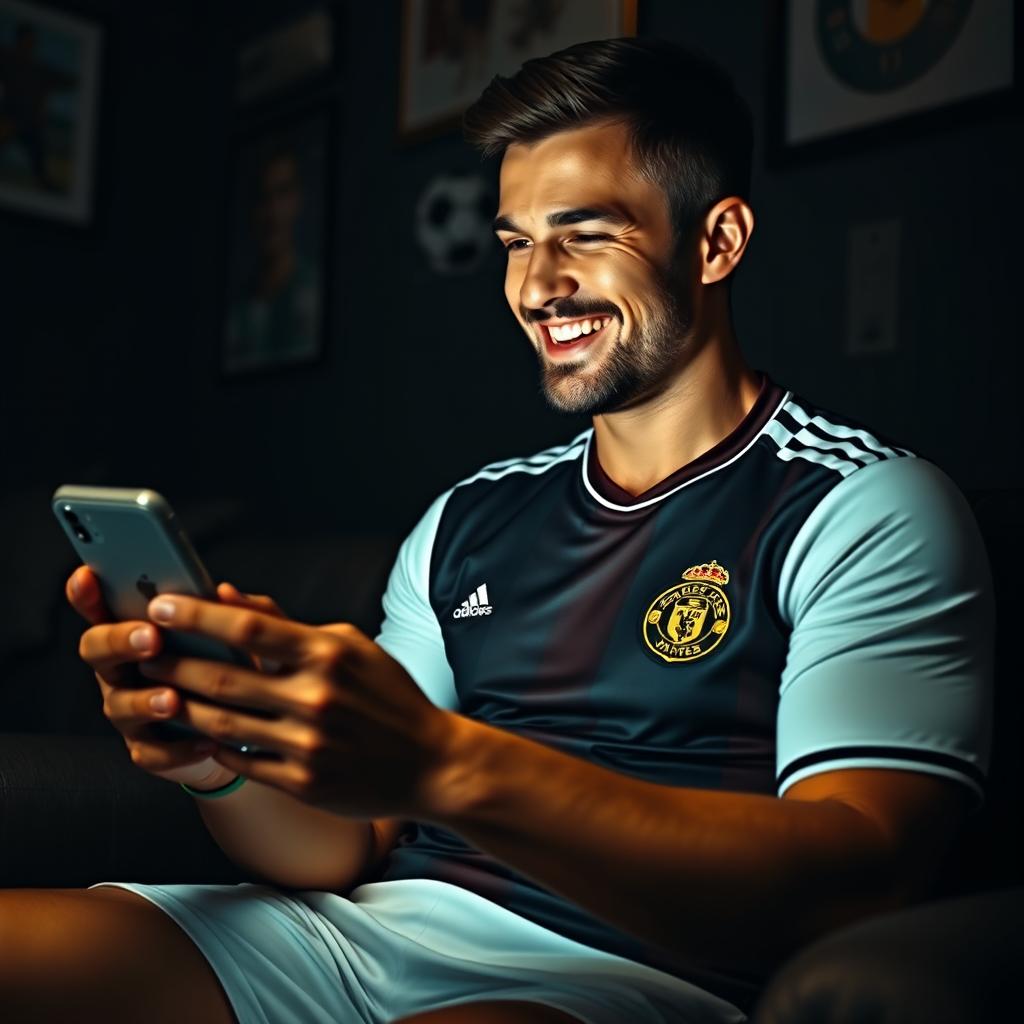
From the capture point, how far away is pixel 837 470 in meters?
1.14

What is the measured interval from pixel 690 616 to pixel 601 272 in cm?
39

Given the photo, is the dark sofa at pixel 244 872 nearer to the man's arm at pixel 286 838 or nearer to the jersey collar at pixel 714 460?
the man's arm at pixel 286 838

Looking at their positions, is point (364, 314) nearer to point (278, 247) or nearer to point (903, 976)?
point (278, 247)

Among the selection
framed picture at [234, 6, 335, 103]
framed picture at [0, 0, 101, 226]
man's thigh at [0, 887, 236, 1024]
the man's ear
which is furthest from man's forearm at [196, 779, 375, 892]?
framed picture at [0, 0, 101, 226]

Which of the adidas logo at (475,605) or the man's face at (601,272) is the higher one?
the man's face at (601,272)

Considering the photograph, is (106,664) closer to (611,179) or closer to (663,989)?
(663,989)

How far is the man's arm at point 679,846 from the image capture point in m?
0.82

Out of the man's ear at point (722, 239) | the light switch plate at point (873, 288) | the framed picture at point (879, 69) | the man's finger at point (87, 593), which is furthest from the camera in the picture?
the light switch plate at point (873, 288)

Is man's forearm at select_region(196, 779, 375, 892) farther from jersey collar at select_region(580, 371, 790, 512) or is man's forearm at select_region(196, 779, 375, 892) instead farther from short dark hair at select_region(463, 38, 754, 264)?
short dark hair at select_region(463, 38, 754, 264)

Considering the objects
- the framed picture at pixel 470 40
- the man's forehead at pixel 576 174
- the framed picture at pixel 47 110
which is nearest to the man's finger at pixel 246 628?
the man's forehead at pixel 576 174

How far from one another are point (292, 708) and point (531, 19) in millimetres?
2021

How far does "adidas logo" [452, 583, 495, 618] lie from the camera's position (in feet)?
4.41

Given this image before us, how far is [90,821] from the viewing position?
139 centimetres

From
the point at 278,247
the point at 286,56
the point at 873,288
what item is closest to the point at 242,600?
the point at 873,288
